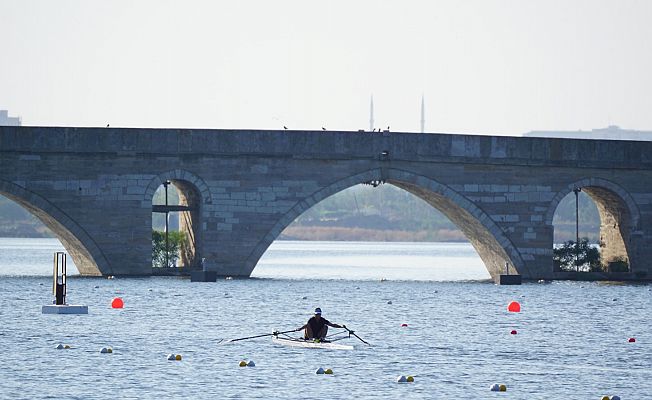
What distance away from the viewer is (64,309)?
181 feet

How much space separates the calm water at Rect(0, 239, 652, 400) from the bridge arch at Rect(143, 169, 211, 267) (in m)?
3.92

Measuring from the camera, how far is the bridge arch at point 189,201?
7325 centimetres

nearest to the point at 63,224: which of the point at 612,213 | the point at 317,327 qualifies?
the point at 612,213

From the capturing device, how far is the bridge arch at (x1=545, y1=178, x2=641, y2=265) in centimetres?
7756

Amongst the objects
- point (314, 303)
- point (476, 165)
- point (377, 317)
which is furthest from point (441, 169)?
point (377, 317)

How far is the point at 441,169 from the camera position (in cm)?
7531

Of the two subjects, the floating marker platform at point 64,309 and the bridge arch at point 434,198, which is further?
the bridge arch at point 434,198

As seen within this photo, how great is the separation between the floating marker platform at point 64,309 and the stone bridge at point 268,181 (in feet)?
54.6

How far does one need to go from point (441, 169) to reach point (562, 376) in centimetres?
3501

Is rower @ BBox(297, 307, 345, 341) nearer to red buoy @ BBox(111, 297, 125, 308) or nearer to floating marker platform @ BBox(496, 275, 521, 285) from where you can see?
red buoy @ BBox(111, 297, 125, 308)

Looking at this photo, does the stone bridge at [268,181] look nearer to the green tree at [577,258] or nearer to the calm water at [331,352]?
the calm water at [331,352]

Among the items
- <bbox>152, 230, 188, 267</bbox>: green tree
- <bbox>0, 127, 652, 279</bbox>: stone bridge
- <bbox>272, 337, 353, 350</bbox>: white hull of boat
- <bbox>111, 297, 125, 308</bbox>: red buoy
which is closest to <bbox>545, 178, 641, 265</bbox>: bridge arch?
<bbox>0, 127, 652, 279</bbox>: stone bridge

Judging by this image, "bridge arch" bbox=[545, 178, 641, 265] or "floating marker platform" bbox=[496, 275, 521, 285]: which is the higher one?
"bridge arch" bbox=[545, 178, 641, 265]

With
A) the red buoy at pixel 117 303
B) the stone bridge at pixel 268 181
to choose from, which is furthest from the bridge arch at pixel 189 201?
the red buoy at pixel 117 303
